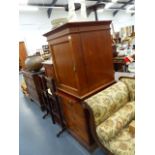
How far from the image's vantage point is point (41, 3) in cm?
788

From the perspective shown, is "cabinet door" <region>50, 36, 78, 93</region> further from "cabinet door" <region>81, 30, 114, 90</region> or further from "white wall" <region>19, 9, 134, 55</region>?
"white wall" <region>19, 9, 134, 55</region>

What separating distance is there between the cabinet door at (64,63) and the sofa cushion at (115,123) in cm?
49

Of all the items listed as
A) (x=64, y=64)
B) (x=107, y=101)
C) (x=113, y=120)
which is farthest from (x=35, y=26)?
(x=113, y=120)

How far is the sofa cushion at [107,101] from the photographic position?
5.16ft

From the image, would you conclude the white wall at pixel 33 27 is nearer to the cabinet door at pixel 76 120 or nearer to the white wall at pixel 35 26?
the white wall at pixel 35 26

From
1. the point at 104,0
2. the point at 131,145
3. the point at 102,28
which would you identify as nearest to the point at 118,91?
the point at 131,145

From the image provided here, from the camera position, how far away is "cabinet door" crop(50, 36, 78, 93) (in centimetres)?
167

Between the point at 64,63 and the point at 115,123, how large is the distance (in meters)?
0.88

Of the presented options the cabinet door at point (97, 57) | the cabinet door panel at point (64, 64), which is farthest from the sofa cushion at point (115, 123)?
the cabinet door panel at point (64, 64)
